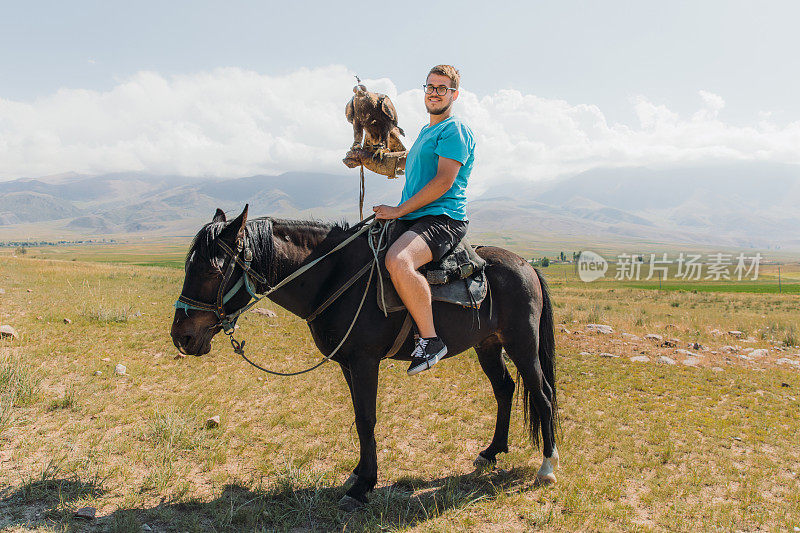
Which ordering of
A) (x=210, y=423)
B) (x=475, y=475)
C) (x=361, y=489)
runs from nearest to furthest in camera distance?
(x=361, y=489)
(x=475, y=475)
(x=210, y=423)

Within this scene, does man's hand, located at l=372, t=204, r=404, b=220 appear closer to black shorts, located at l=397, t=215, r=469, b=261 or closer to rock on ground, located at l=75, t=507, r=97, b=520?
black shorts, located at l=397, t=215, r=469, b=261

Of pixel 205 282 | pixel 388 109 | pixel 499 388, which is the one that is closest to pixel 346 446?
pixel 499 388

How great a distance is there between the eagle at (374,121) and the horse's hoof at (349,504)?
351cm

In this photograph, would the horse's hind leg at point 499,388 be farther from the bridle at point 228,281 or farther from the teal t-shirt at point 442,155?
the bridle at point 228,281

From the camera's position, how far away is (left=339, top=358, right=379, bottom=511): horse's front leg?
363 cm

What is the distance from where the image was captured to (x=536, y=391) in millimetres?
4406

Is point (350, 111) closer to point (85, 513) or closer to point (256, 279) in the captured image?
point (256, 279)

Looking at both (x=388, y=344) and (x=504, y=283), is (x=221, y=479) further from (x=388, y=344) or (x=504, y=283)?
(x=504, y=283)

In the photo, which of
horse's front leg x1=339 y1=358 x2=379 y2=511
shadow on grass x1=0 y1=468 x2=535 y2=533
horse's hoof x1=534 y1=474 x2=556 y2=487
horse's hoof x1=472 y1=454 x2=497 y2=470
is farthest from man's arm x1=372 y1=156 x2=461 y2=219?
horse's hoof x1=534 y1=474 x2=556 y2=487

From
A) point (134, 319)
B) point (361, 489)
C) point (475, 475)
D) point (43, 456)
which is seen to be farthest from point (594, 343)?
point (134, 319)

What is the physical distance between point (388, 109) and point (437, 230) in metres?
1.95

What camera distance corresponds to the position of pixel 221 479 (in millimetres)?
4078

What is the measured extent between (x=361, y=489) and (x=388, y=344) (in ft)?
4.59

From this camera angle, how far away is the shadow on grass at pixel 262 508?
10.9 ft
